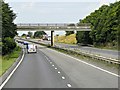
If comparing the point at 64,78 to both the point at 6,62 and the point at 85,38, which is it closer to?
the point at 6,62

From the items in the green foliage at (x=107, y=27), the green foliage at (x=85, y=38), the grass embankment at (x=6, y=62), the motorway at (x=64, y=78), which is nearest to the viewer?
the motorway at (x=64, y=78)

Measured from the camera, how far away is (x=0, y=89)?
18.4m

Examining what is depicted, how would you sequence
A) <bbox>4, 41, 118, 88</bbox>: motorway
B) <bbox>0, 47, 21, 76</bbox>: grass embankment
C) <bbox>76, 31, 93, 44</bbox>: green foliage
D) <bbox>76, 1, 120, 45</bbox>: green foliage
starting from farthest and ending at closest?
<bbox>76, 31, 93, 44</bbox>: green foliage → <bbox>76, 1, 120, 45</bbox>: green foliage → <bbox>0, 47, 21, 76</bbox>: grass embankment → <bbox>4, 41, 118, 88</bbox>: motorway

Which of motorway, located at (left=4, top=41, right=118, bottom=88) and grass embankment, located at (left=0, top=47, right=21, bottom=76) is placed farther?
grass embankment, located at (left=0, top=47, right=21, bottom=76)

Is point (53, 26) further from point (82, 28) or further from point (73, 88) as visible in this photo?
point (73, 88)

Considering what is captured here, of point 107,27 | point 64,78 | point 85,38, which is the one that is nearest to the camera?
point 64,78

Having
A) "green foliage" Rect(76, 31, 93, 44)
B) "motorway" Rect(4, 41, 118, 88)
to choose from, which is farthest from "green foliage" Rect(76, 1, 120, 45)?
"motorway" Rect(4, 41, 118, 88)

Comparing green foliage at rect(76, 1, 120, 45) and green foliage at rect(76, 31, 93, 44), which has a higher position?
green foliage at rect(76, 1, 120, 45)

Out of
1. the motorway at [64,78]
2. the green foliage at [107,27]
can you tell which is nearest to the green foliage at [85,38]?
the green foliage at [107,27]

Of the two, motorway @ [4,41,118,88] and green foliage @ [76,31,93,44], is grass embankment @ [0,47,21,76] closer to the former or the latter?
motorway @ [4,41,118,88]

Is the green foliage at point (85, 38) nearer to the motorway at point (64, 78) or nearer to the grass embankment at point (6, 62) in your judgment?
the grass embankment at point (6, 62)

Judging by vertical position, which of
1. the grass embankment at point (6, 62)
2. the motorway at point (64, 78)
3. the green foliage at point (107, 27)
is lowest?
the grass embankment at point (6, 62)

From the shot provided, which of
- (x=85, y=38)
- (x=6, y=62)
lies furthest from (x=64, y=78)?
(x=85, y=38)

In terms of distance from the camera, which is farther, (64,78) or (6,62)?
(6,62)
